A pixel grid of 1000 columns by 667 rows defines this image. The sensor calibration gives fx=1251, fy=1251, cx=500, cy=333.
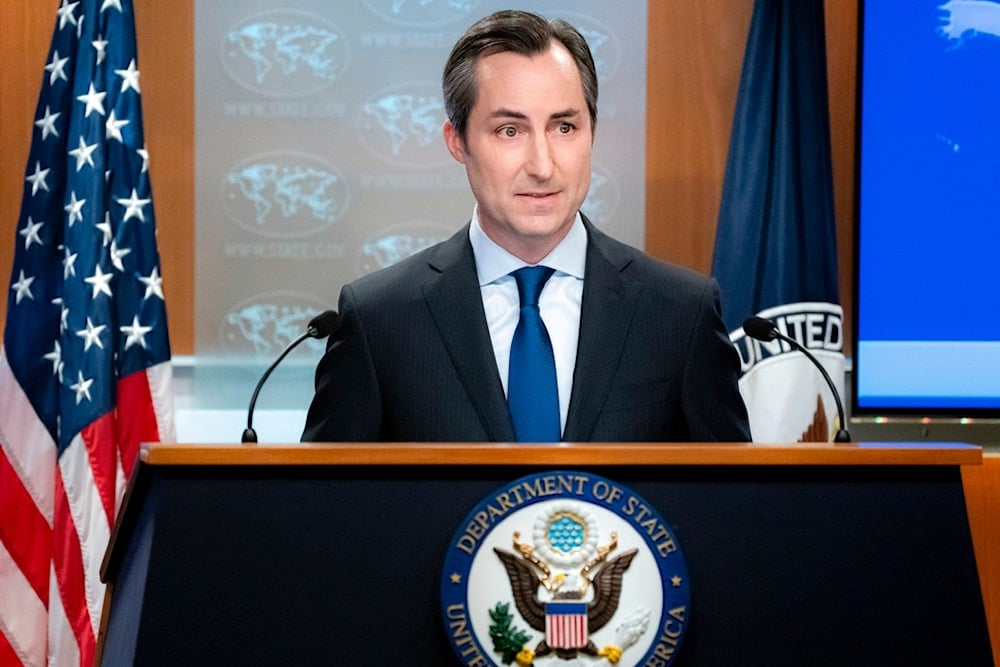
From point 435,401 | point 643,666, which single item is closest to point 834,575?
point 643,666

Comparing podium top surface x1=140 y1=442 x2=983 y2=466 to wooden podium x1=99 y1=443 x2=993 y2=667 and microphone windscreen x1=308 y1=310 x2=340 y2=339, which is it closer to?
wooden podium x1=99 y1=443 x2=993 y2=667

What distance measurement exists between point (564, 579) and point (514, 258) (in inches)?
43.3

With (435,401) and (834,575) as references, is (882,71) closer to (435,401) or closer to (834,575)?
(435,401)

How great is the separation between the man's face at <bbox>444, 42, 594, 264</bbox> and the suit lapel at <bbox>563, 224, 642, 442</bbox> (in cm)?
12

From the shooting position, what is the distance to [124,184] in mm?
4051

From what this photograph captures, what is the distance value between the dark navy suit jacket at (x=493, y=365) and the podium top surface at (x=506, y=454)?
0.70m

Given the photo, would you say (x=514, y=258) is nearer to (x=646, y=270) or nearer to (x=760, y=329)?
(x=646, y=270)

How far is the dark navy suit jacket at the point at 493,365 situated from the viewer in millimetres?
2318

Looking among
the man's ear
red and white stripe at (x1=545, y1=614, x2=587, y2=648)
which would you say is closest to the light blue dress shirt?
the man's ear

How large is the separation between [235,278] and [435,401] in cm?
234

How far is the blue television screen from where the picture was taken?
166 inches

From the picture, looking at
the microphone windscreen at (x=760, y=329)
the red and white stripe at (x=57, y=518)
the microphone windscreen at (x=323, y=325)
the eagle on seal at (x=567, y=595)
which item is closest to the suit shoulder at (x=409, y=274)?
the microphone windscreen at (x=323, y=325)

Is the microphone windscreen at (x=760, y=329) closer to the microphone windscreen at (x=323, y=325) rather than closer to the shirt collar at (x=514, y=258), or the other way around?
the shirt collar at (x=514, y=258)

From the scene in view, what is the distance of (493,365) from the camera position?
2.34 meters
